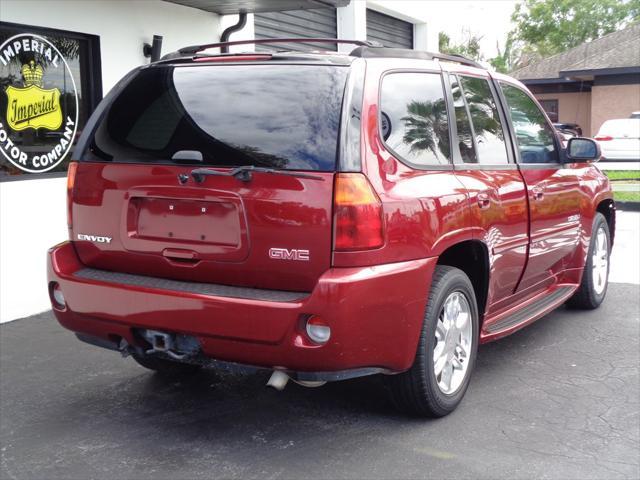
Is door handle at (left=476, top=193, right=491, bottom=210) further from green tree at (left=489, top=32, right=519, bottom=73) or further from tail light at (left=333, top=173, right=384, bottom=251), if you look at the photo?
green tree at (left=489, top=32, right=519, bottom=73)

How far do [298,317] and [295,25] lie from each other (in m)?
8.10

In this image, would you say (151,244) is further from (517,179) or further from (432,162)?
(517,179)

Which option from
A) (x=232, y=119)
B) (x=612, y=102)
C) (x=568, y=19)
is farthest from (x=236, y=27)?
(x=568, y=19)

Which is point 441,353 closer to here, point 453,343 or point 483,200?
point 453,343

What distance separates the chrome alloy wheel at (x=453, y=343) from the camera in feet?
13.8

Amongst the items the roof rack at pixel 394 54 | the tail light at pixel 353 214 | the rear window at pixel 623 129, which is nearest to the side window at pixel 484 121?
the roof rack at pixel 394 54

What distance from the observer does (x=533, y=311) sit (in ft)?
17.3

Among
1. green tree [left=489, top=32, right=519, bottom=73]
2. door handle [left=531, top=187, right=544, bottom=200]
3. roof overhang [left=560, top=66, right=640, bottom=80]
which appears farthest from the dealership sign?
green tree [left=489, top=32, right=519, bottom=73]

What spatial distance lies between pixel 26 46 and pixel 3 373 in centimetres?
285

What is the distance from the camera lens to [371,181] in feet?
11.8

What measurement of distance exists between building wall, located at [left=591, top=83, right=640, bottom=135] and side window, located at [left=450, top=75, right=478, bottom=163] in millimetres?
28943

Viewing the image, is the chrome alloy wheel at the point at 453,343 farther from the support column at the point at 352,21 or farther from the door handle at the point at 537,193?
the support column at the point at 352,21

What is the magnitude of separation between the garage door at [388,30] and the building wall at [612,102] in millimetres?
19884

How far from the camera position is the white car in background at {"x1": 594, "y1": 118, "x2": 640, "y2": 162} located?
23.9 metres
